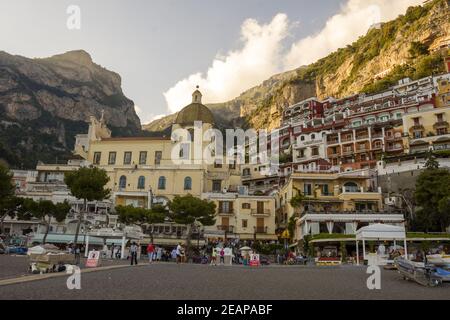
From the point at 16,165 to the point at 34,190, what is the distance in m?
38.7

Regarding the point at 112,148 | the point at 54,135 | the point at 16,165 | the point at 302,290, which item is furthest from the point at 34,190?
the point at 54,135

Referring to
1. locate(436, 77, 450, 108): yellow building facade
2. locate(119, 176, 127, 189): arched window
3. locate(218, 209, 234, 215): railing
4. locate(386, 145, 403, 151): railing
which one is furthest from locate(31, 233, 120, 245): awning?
locate(436, 77, 450, 108): yellow building facade

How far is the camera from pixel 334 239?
36812 millimetres

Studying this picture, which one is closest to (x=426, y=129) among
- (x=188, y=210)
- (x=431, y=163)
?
(x=431, y=163)

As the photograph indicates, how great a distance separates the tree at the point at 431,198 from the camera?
39.7m

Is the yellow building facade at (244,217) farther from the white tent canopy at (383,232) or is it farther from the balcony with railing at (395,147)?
the white tent canopy at (383,232)

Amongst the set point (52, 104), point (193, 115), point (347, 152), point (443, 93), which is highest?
point (52, 104)

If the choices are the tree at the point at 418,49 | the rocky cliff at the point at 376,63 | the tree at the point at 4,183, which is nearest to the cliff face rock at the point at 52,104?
the rocky cliff at the point at 376,63

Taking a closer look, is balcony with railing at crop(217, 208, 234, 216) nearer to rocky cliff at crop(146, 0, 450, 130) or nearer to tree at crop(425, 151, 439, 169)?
tree at crop(425, 151, 439, 169)

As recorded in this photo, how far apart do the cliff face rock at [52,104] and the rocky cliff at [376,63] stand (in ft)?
170

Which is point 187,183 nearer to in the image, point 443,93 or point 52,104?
point 443,93

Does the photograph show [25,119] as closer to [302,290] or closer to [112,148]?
[112,148]

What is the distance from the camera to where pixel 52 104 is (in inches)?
5517

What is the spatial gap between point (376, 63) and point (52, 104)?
10371cm
